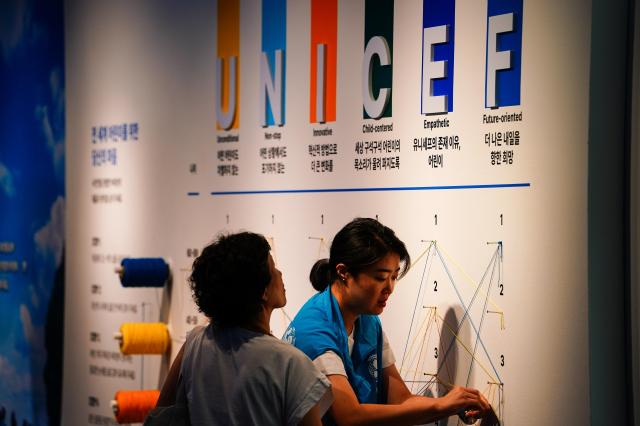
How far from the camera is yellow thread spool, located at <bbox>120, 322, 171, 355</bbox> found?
11.8 feet

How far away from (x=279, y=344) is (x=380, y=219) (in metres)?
0.80

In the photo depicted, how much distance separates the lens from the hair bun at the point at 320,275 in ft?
9.20

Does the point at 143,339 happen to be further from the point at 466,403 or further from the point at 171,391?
the point at 466,403

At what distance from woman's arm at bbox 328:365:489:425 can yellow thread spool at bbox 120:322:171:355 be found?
53.4 inches

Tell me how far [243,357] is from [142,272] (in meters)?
1.52

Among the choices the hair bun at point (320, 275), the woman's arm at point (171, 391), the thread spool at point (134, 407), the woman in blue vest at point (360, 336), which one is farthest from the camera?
the thread spool at point (134, 407)

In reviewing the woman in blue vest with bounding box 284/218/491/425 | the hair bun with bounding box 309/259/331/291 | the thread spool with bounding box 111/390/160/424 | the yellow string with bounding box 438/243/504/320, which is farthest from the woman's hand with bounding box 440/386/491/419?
the thread spool with bounding box 111/390/160/424

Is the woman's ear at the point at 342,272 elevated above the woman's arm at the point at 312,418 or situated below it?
above

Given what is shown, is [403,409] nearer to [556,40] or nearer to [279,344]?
[279,344]

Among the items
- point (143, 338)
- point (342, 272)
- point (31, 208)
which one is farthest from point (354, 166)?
point (31, 208)

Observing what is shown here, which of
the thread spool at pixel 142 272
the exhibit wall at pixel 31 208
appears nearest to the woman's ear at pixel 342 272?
the thread spool at pixel 142 272

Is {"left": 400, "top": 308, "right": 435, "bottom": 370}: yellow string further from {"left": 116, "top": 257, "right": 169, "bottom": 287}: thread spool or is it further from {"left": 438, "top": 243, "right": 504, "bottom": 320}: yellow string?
{"left": 116, "top": 257, "right": 169, "bottom": 287}: thread spool

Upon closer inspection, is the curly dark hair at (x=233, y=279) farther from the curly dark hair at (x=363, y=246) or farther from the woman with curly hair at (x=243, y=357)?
the curly dark hair at (x=363, y=246)

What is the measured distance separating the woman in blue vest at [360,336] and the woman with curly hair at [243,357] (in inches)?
10.7
